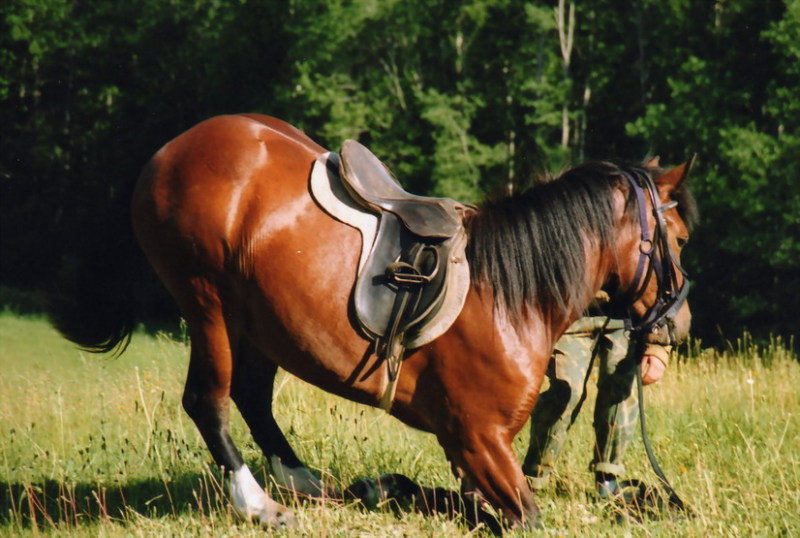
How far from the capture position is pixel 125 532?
4.08 m

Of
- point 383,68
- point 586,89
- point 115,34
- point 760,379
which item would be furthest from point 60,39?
point 760,379

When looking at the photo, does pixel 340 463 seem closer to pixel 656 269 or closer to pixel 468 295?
pixel 468 295

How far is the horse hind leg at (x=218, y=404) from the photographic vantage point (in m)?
4.08

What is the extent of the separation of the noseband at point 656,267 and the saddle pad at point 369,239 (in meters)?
0.80

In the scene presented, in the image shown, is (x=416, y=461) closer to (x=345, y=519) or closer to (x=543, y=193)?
(x=345, y=519)

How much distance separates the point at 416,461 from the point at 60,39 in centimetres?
2800

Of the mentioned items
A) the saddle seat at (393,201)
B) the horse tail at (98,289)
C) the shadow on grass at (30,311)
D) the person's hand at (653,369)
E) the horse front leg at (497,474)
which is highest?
the saddle seat at (393,201)

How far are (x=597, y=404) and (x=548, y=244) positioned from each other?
1242mm

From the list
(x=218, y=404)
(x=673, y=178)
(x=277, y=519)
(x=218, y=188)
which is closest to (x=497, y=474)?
(x=277, y=519)

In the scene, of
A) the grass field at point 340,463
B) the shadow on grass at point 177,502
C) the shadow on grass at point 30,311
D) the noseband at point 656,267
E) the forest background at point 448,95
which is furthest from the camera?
the shadow on grass at point 30,311

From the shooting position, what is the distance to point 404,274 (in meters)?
3.71

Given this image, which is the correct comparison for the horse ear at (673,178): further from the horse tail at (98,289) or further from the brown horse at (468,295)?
the horse tail at (98,289)

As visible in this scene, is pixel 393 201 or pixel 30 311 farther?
pixel 30 311

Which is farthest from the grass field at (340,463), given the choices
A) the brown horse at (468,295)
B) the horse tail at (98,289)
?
the horse tail at (98,289)
